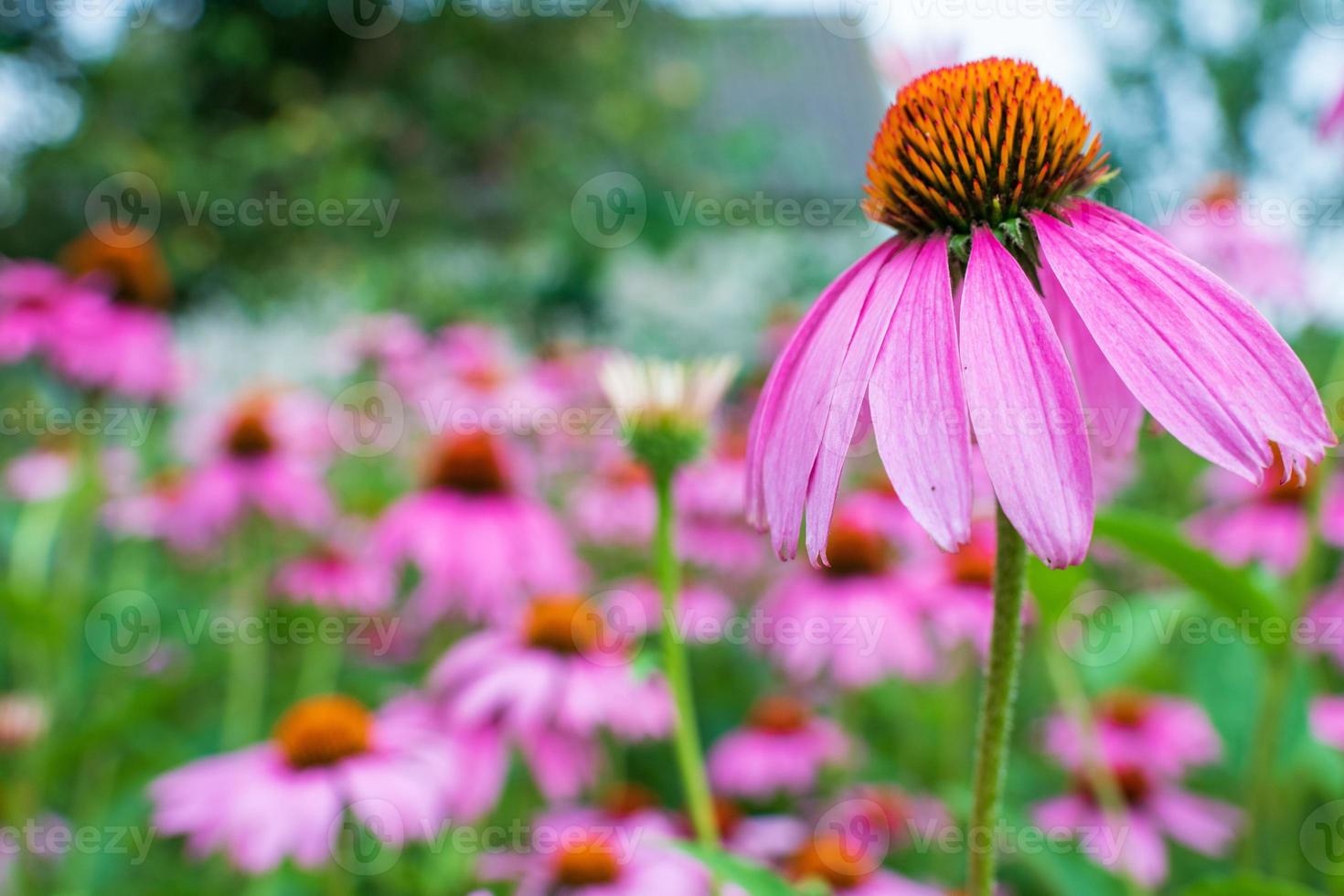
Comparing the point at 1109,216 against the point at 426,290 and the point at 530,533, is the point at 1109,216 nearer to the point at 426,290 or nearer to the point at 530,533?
the point at 530,533

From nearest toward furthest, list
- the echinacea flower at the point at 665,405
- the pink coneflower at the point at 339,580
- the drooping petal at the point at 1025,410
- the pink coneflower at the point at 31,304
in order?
the drooping petal at the point at 1025,410 → the echinacea flower at the point at 665,405 → the pink coneflower at the point at 31,304 → the pink coneflower at the point at 339,580

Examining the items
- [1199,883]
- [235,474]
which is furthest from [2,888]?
[1199,883]

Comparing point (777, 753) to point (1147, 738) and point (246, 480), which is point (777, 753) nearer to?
point (1147, 738)

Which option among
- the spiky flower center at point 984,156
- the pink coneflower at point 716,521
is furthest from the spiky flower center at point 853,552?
the spiky flower center at point 984,156

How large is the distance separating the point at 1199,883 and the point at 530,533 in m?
1.04

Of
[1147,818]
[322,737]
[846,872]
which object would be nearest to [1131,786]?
[1147,818]

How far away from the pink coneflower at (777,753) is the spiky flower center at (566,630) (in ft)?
1.16

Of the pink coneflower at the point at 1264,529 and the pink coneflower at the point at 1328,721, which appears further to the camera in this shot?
the pink coneflower at the point at 1264,529

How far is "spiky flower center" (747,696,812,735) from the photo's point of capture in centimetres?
144

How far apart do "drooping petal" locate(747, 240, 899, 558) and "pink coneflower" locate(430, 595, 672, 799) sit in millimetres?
643

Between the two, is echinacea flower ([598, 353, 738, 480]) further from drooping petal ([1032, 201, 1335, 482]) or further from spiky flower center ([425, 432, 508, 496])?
spiky flower center ([425, 432, 508, 496])

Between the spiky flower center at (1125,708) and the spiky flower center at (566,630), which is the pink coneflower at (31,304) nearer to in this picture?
the spiky flower center at (566,630)

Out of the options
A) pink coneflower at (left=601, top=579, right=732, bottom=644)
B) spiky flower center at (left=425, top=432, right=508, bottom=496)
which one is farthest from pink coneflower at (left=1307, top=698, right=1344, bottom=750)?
spiky flower center at (left=425, top=432, right=508, bottom=496)

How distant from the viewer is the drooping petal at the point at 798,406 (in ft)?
1.35
